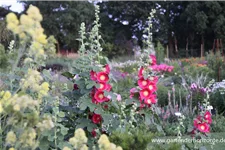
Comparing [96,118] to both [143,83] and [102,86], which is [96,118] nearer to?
[102,86]

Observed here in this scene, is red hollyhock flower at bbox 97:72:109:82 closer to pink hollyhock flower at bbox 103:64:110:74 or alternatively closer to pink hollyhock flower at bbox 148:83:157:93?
pink hollyhock flower at bbox 103:64:110:74

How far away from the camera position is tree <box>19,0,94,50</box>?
27406mm

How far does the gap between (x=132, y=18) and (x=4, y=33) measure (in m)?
19.6

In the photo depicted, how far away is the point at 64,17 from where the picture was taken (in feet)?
89.8

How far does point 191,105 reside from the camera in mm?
5777

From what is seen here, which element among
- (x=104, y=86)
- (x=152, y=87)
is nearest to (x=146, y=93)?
(x=152, y=87)

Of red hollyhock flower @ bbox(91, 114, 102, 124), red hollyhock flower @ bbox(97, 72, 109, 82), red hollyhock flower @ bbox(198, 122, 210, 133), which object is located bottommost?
red hollyhock flower @ bbox(198, 122, 210, 133)

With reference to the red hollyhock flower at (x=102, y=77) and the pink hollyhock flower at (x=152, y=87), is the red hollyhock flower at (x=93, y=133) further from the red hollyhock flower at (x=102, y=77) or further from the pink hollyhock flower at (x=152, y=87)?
the pink hollyhock flower at (x=152, y=87)

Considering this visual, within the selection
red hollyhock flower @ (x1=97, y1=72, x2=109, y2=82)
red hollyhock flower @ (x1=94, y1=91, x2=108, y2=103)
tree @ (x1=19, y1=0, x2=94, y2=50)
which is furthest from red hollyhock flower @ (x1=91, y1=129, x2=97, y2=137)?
tree @ (x1=19, y1=0, x2=94, y2=50)

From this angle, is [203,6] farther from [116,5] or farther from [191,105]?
[191,105]

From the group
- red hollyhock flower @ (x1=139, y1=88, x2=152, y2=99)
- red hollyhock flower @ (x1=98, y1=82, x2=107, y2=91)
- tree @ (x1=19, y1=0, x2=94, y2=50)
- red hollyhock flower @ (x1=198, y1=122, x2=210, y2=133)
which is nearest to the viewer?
red hollyhock flower @ (x1=98, y1=82, x2=107, y2=91)

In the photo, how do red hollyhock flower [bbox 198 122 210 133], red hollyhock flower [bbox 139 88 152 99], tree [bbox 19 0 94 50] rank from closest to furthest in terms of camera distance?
red hollyhock flower [bbox 139 88 152 99], red hollyhock flower [bbox 198 122 210 133], tree [bbox 19 0 94 50]

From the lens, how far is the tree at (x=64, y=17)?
27.4m

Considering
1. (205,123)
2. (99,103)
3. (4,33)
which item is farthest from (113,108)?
(4,33)
